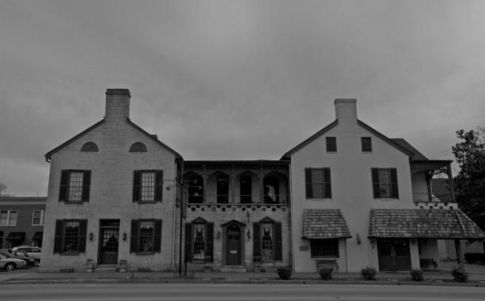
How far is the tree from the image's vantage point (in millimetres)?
31297

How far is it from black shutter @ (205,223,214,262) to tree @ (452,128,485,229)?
2079cm

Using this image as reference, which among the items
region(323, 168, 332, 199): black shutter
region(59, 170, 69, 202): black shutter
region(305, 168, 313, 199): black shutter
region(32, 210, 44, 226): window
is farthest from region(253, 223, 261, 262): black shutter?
region(32, 210, 44, 226): window

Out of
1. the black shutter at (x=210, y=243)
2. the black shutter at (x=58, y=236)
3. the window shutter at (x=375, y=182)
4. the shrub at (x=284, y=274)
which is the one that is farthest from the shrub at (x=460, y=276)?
the black shutter at (x=58, y=236)

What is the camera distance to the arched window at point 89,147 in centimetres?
2647

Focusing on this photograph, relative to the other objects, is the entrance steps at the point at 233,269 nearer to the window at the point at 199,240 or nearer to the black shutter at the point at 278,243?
the window at the point at 199,240

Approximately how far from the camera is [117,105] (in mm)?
26891

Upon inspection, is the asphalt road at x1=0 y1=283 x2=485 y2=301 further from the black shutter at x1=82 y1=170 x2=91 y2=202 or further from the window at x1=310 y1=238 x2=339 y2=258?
the black shutter at x1=82 y1=170 x2=91 y2=202

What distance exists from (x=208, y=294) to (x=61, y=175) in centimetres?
1598

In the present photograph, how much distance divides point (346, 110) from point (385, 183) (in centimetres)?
540

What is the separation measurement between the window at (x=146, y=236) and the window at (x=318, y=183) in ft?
32.1

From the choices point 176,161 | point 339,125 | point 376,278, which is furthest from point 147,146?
point 376,278

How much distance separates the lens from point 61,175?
26.1m

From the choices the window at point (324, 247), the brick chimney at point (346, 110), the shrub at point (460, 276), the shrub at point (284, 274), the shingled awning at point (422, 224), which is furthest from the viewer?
the brick chimney at point (346, 110)

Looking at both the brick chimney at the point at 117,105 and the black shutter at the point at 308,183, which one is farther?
the brick chimney at the point at 117,105
